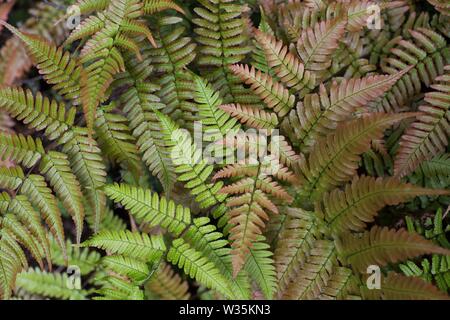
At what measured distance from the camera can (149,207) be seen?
2.60 m

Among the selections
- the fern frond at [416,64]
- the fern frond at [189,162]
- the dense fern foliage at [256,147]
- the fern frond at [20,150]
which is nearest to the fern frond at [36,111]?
the dense fern foliage at [256,147]

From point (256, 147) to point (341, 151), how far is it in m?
0.47

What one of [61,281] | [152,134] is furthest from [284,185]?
[61,281]

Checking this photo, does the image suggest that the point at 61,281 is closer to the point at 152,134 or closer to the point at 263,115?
the point at 152,134

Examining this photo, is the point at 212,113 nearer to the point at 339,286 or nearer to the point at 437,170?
the point at 339,286

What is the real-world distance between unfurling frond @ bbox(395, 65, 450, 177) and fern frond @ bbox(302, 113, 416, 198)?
0.83 ft

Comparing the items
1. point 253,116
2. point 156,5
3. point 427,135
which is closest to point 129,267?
point 253,116

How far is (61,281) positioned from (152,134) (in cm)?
166

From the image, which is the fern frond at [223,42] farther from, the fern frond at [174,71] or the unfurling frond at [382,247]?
the unfurling frond at [382,247]

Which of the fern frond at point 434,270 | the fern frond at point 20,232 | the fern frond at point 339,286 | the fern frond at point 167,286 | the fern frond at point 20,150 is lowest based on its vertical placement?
the fern frond at point 339,286

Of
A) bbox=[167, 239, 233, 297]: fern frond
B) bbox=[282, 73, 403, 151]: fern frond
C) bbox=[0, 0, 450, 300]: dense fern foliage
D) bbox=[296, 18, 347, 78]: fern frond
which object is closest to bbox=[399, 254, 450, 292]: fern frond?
bbox=[0, 0, 450, 300]: dense fern foliage

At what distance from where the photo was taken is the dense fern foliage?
242 cm

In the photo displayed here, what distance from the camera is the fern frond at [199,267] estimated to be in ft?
7.90

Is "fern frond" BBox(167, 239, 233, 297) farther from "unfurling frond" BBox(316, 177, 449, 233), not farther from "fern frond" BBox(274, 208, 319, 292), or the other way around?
"unfurling frond" BBox(316, 177, 449, 233)
